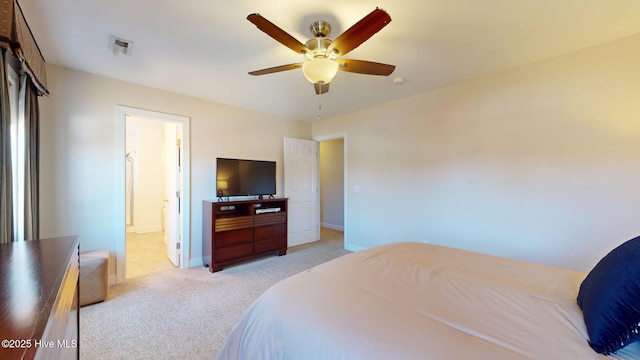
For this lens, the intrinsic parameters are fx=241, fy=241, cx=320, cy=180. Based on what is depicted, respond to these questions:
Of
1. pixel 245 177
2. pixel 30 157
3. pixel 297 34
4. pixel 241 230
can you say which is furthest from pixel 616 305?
pixel 30 157

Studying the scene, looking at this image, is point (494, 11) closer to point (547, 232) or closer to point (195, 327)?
point (547, 232)

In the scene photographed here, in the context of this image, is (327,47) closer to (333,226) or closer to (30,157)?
(30,157)

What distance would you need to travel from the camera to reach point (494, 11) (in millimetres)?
1745

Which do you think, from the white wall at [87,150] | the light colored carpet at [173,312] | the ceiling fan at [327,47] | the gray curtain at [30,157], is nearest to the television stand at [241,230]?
the light colored carpet at [173,312]

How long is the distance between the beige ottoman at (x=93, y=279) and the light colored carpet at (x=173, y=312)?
0.09 meters

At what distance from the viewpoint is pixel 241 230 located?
3551mm

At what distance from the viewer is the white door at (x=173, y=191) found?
3545mm

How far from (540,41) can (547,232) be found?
1.82 m

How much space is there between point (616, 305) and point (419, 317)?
2.07ft

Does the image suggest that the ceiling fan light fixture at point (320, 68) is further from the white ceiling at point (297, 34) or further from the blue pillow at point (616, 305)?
Result: the blue pillow at point (616, 305)

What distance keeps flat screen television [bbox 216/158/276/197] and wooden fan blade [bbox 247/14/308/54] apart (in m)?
2.36

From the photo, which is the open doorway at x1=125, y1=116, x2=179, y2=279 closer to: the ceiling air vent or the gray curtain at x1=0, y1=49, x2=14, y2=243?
the ceiling air vent

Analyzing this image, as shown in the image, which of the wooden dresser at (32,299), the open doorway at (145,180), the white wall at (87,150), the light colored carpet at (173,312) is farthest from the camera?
the open doorway at (145,180)

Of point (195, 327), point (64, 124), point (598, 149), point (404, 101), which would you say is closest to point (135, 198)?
point (64, 124)
